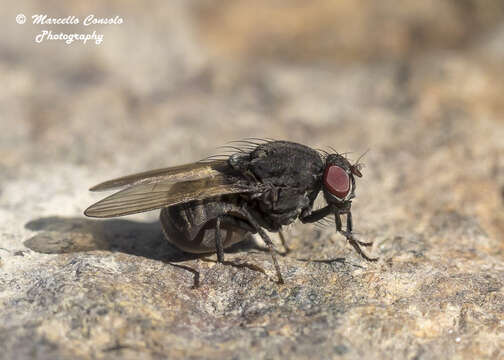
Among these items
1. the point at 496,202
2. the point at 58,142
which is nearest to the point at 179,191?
the point at 58,142

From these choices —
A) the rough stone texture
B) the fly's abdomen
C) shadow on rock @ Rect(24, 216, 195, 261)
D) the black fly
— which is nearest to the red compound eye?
the black fly

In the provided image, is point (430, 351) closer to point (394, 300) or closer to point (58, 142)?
point (394, 300)

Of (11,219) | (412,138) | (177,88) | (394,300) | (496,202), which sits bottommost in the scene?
(394,300)

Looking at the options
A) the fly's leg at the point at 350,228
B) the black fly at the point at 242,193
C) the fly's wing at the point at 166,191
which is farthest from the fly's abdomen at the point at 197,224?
the fly's leg at the point at 350,228

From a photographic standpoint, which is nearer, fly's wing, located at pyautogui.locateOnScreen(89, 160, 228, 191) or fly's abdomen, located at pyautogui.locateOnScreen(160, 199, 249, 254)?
fly's abdomen, located at pyautogui.locateOnScreen(160, 199, 249, 254)

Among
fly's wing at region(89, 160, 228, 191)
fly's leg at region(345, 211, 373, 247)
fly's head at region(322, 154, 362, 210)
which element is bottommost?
fly's leg at region(345, 211, 373, 247)

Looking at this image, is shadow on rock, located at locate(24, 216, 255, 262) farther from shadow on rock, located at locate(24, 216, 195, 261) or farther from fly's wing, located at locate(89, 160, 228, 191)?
fly's wing, located at locate(89, 160, 228, 191)
